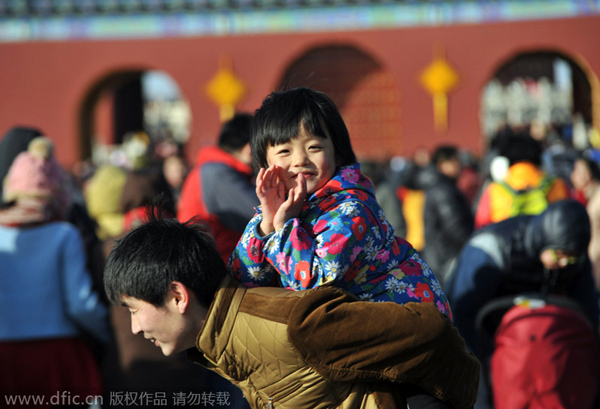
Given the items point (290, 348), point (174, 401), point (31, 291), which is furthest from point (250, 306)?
point (31, 291)

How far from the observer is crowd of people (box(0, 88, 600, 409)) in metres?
1.73

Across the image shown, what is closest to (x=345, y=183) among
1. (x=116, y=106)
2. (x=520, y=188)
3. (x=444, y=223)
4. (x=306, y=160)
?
(x=306, y=160)

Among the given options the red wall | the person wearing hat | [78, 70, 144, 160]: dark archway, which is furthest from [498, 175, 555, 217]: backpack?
[78, 70, 144, 160]: dark archway

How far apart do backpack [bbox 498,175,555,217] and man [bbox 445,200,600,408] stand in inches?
42.5

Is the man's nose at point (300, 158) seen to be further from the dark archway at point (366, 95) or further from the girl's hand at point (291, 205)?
the dark archway at point (366, 95)

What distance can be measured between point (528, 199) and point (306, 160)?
9.63 feet

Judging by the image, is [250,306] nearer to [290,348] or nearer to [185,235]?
[290,348]

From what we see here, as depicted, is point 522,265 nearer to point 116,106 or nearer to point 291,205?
point 291,205

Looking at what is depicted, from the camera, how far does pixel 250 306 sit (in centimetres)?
176

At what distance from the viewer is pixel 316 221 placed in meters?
1.82

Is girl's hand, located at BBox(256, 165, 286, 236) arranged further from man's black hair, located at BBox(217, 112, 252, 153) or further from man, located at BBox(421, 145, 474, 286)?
Result: man, located at BBox(421, 145, 474, 286)

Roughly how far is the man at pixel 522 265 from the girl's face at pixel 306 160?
160 centimetres

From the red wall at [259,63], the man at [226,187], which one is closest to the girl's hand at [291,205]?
the man at [226,187]

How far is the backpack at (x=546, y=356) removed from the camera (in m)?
2.99
